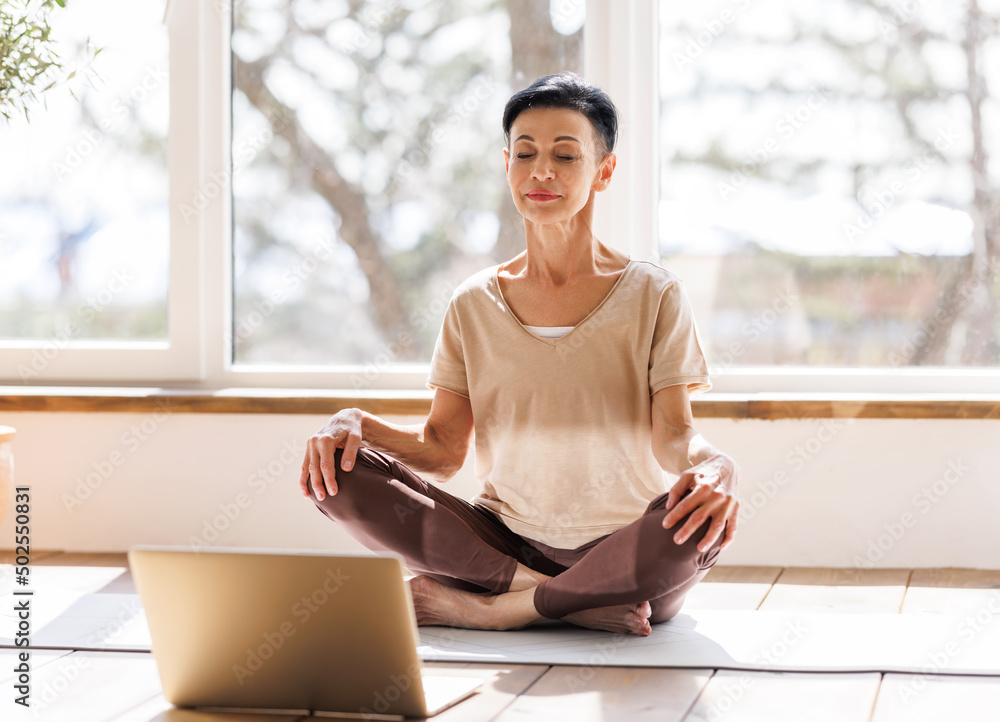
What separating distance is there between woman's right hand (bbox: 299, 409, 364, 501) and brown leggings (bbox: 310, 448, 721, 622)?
0.8 inches

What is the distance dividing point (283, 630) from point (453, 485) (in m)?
1.39

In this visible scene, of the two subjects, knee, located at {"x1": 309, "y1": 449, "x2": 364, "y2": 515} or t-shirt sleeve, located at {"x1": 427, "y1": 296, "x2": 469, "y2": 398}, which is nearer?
knee, located at {"x1": 309, "y1": 449, "x2": 364, "y2": 515}

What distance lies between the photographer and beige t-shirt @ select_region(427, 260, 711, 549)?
1899mm

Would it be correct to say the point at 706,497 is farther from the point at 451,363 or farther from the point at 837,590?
the point at 837,590

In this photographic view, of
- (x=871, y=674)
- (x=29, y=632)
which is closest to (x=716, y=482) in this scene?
(x=871, y=674)

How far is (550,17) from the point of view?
2.79 m

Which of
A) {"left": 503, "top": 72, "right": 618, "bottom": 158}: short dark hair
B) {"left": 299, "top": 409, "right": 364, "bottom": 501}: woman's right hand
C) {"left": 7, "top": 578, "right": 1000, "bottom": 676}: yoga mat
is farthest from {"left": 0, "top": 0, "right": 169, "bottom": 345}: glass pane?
{"left": 503, "top": 72, "right": 618, "bottom": 158}: short dark hair

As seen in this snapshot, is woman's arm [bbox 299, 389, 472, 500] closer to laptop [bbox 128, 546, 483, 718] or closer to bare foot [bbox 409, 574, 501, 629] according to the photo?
bare foot [bbox 409, 574, 501, 629]

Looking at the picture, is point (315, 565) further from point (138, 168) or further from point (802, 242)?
point (138, 168)

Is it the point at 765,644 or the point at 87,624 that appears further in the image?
the point at 87,624

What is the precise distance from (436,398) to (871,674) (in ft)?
3.16

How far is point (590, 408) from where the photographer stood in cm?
191

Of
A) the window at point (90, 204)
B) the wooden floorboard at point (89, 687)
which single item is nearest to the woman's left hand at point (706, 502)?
the wooden floorboard at point (89, 687)

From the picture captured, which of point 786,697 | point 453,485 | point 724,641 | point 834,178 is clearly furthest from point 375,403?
point 786,697
